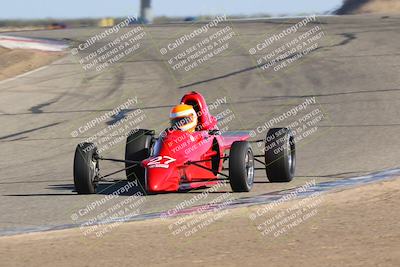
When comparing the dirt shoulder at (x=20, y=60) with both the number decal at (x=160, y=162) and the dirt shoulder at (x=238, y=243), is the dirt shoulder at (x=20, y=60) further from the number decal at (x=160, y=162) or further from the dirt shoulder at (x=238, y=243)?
the dirt shoulder at (x=238, y=243)

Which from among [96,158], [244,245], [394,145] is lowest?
[394,145]

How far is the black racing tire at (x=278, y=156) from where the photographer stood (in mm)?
13477

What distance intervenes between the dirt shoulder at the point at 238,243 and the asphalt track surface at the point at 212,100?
4.65 ft

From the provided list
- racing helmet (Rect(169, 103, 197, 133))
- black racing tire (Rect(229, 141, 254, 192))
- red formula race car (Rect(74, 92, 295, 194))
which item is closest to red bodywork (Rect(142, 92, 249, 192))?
red formula race car (Rect(74, 92, 295, 194))

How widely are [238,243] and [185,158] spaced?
3504 millimetres

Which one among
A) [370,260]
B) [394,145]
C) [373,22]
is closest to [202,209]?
[370,260]

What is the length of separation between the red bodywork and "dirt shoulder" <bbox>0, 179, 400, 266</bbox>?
1688 millimetres

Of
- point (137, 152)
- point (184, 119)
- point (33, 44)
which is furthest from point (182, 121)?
point (33, 44)

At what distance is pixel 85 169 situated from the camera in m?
12.8

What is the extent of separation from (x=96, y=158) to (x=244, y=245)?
4.39 metres

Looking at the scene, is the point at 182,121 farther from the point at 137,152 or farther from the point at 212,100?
the point at 212,100

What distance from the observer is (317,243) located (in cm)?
911

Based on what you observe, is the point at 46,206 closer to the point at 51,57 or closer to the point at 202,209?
the point at 202,209

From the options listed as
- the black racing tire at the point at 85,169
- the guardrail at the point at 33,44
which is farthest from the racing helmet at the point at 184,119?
the guardrail at the point at 33,44
